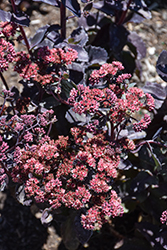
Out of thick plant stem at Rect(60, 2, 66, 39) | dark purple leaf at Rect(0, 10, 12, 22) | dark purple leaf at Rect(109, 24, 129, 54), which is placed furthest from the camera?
dark purple leaf at Rect(109, 24, 129, 54)

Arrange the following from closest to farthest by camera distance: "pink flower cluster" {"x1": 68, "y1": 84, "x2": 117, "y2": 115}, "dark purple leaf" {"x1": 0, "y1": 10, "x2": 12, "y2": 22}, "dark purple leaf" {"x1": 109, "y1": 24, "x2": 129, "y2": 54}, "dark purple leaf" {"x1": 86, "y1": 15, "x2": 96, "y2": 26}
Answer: "pink flower cluster" {"x1": 68, "y1": 84, "x2": 117, "y2": 115}
"dark purple leaf" {"x1": 0, "y1": 10, "x2": 12, "y2": 22}
"dark purple leaf" {"x1": 109, "y1": 24, "x2": 129, "y2": 54}
"dark purple leaf" {"x1": 86, "y1": 15, "x2": 96, "y2": 26}

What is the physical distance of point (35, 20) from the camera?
11.0 feet

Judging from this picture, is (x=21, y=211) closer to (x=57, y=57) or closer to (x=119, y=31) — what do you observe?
(x=57, y=57)

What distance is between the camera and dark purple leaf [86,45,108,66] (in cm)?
203

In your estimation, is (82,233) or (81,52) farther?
(81,52)

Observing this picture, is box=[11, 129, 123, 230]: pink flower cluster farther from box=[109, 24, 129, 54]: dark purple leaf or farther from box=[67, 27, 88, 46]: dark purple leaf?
box=[109, 24, 129, 54]: dark purple leaf

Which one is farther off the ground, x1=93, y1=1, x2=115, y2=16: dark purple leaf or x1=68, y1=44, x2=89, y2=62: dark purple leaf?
x1=93, y1=1, x2=115, y2=16: dark purple leaf

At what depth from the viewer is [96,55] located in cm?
205

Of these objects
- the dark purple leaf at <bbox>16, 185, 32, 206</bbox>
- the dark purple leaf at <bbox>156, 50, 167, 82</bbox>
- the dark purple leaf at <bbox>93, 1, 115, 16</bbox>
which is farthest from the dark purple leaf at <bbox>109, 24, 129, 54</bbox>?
the dark purple leaf at <bbox>16, 185, 32, 206</bbox>

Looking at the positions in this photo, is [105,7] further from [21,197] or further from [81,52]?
[21,197]

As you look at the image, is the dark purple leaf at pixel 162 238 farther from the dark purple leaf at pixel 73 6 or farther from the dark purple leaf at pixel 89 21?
the dark purple leaf at pixel 89 21

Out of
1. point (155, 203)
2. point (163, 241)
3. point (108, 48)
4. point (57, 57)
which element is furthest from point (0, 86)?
point (163, 241)

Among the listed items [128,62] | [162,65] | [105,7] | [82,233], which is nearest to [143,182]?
[82,233]

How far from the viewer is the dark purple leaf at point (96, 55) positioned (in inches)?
80.0
